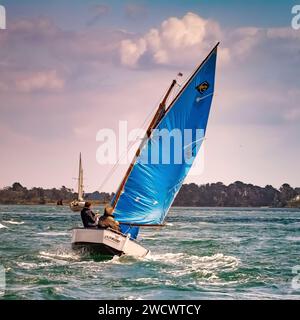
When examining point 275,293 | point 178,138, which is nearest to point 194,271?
point 275,293

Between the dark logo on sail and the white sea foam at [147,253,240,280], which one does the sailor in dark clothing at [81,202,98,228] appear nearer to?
the white sea foam at [147,253,240,280]

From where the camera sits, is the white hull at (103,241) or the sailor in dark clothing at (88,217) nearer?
the white hull at (103,241)

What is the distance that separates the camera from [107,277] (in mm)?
22625

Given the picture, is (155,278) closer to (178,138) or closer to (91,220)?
(91,220)

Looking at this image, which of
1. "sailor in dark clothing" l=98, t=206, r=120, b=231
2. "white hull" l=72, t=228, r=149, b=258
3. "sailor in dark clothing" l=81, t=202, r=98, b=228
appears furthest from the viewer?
"sailor in dark clothing" l=81, t=202, r=98, b=228

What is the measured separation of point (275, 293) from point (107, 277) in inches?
215

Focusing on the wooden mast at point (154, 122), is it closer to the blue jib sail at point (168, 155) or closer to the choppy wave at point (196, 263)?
the blue jib sail at point (168, 155)

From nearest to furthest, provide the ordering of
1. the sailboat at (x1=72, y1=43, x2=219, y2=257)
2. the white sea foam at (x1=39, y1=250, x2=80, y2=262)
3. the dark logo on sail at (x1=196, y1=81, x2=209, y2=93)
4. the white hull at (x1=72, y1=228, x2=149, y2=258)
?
the white hull at (x1=72, y1=228, x2=149, y2=258)
the white sea foam at (x1=39, y1=250, x2=80, y2=262)
the sailboat at (x1=72, y1=43, x2=219, y2=257)
the dark logo on sail at (x1=196, y1=81, x2=209, y2=93)

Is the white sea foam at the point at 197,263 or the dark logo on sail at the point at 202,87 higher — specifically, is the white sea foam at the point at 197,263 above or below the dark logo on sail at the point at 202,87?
below

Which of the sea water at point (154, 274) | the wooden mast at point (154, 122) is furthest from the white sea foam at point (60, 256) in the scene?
the wooden mast at point (154, 122)

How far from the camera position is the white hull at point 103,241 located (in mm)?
26172

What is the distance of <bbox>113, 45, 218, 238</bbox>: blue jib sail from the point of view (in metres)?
30.1

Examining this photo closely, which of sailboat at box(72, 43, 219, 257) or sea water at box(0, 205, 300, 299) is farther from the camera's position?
sailboat at box(72, 43, 219, 257)

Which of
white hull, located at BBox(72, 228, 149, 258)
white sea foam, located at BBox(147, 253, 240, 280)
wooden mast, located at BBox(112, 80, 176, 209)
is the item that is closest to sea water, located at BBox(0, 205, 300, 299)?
white sea foam, located at BBox(147, 253, 240, 280)
